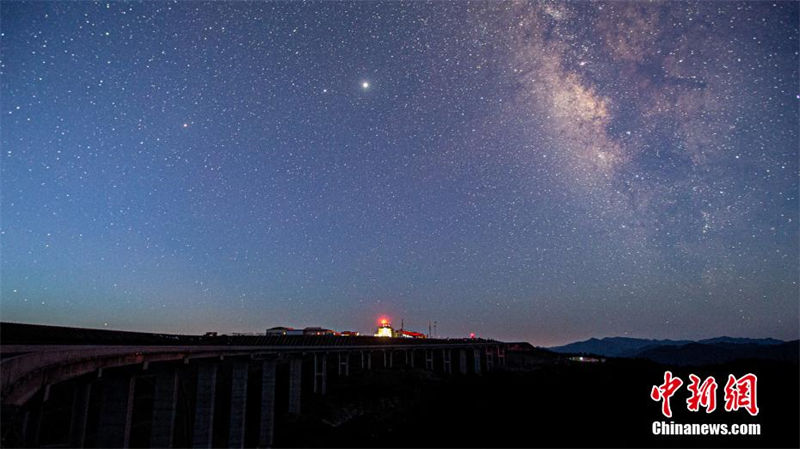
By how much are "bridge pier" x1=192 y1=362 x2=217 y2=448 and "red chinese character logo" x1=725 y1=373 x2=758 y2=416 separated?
38.8 meters

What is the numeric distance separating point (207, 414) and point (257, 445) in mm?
12574

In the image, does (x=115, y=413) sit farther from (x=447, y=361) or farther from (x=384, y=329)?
(x=384, y=329)

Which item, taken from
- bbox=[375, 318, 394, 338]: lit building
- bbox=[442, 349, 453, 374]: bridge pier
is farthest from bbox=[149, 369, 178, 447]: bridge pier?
bbox=[375, 318, 394, 338]: lit building

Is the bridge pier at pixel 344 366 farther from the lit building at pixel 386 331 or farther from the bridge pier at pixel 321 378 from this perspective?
the lit building at pixel 386 331

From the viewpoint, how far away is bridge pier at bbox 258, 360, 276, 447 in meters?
49.7

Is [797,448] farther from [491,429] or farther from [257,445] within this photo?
[257,445]

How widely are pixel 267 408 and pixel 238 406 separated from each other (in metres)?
4.78

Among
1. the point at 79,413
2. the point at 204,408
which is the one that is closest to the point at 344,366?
the point at 204,408

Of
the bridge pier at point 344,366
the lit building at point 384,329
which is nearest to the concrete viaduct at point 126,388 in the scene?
the bridge pier at point 344,366

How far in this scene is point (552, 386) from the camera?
71.4 m

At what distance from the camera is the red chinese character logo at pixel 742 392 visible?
32719mm

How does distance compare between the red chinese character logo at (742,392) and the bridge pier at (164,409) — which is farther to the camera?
the bridge pier at (164,409)

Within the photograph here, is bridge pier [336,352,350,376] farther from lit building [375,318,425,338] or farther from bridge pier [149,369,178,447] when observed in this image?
lit building [375,318,425,338]

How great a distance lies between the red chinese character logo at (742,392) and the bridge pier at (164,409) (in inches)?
1508
